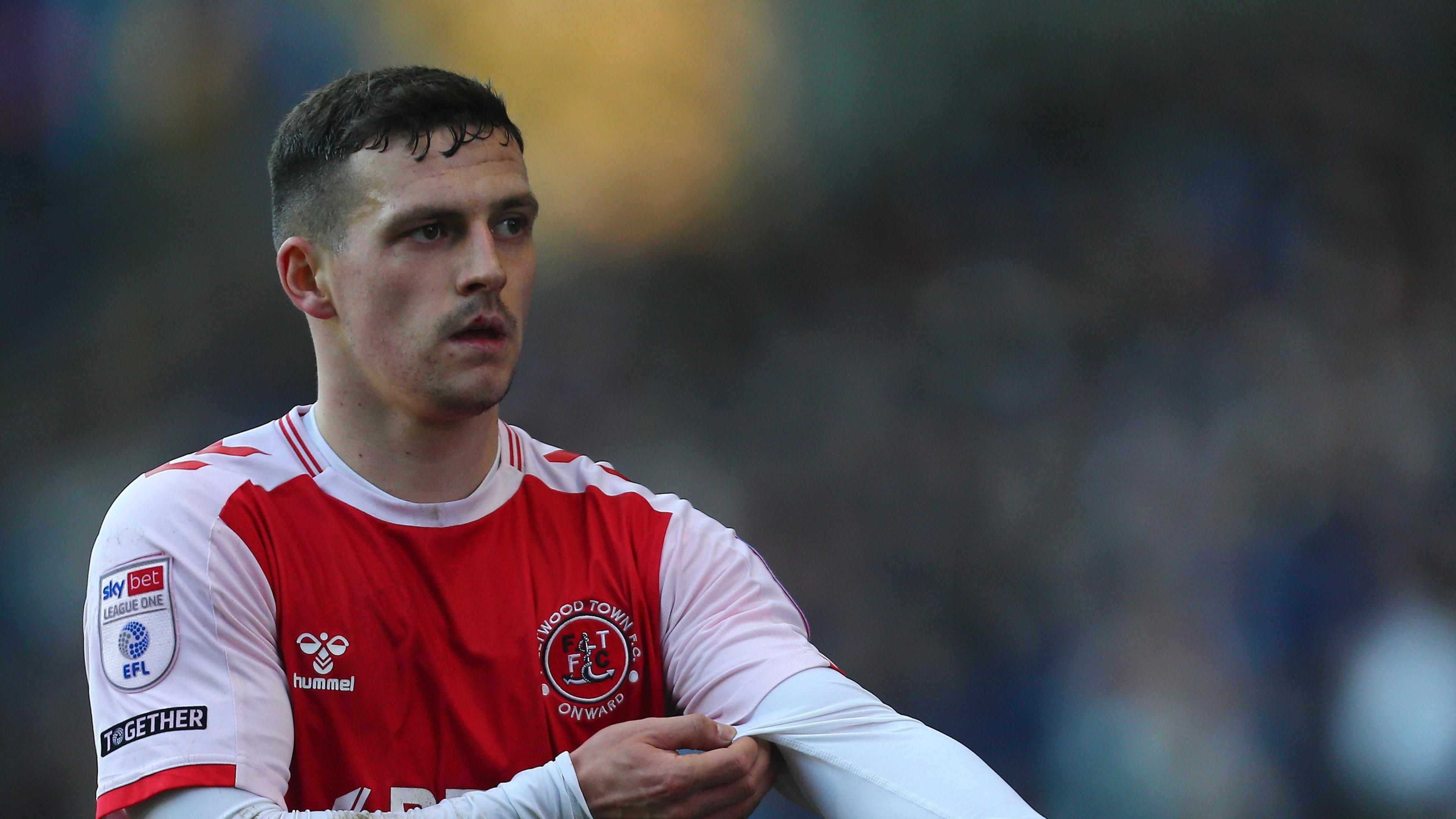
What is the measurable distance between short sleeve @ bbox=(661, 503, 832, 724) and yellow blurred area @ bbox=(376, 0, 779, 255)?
1663 mm

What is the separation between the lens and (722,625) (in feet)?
5.81

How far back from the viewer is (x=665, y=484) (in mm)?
3385

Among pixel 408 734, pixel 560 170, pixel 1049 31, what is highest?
pixel 1049 31

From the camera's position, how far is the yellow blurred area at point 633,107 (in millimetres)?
3457

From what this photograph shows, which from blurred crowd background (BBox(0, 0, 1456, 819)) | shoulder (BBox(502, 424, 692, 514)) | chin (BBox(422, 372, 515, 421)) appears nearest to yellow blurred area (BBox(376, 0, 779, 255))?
blurred crowd background (BBox(0, 0, 1456, 819))

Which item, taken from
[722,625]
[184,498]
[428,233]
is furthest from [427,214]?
[722,625]

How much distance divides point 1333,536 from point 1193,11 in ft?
4.63

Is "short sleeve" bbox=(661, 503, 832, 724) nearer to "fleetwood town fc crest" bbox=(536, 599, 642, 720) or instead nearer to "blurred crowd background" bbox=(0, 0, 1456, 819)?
"fleetwood town fc crest" bbox=(536, 599, 642, 720)

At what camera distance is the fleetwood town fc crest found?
1763mm

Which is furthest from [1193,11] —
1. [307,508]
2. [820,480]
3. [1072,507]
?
[307,508]

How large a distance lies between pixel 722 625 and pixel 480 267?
58cm

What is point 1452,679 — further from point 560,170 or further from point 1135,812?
point 560,170

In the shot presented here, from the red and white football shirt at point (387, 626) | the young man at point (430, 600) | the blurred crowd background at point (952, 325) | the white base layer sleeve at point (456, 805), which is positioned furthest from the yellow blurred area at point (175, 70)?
the white base layer sleeve at point (456, 805)

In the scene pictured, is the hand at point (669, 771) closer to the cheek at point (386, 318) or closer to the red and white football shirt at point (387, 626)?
the red and white football shirt at point (387, 626)
